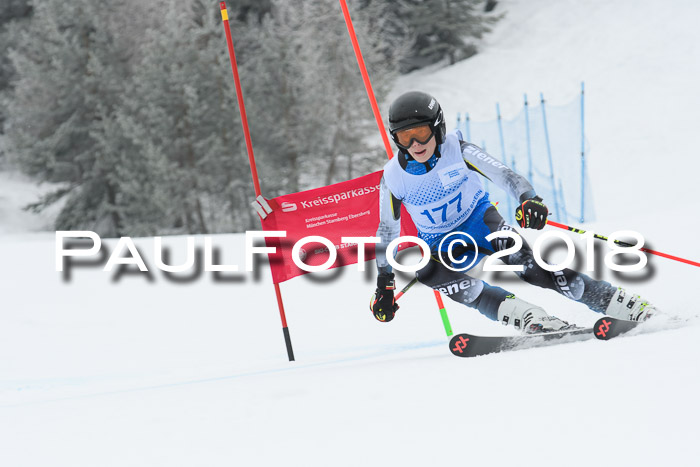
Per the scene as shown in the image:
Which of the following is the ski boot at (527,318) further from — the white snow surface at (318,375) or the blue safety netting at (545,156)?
the blue safety netting at (545,156)

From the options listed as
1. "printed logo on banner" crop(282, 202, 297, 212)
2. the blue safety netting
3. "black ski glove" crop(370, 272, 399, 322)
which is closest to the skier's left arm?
"black ski glove" crop(370, 272, 399, 322)

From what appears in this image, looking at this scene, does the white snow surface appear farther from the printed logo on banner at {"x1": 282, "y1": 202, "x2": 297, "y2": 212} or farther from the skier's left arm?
the printed logo on banner at {"x1": 282, "y1": 202, "x2": 297, "y2": 212}

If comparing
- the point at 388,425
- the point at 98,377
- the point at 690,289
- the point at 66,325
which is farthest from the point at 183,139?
the point at 388,425

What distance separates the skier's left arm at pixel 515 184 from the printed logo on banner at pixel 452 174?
68 mm

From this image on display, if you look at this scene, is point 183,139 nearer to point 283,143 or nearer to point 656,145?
point 283,143

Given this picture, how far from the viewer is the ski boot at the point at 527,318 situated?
331cm

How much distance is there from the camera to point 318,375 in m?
3.10

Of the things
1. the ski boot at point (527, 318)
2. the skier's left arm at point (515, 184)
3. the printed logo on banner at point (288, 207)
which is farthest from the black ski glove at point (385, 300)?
the printed logo on banner at point (288, 207)

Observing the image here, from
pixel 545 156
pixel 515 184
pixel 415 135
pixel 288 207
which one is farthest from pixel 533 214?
pixel 545 156

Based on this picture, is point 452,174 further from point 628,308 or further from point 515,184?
point 628,308

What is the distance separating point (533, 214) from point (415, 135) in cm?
72

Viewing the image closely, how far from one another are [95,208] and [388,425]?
20.4 m

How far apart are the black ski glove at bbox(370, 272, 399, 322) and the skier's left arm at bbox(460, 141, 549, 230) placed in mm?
852

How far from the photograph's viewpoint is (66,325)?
257 inches
